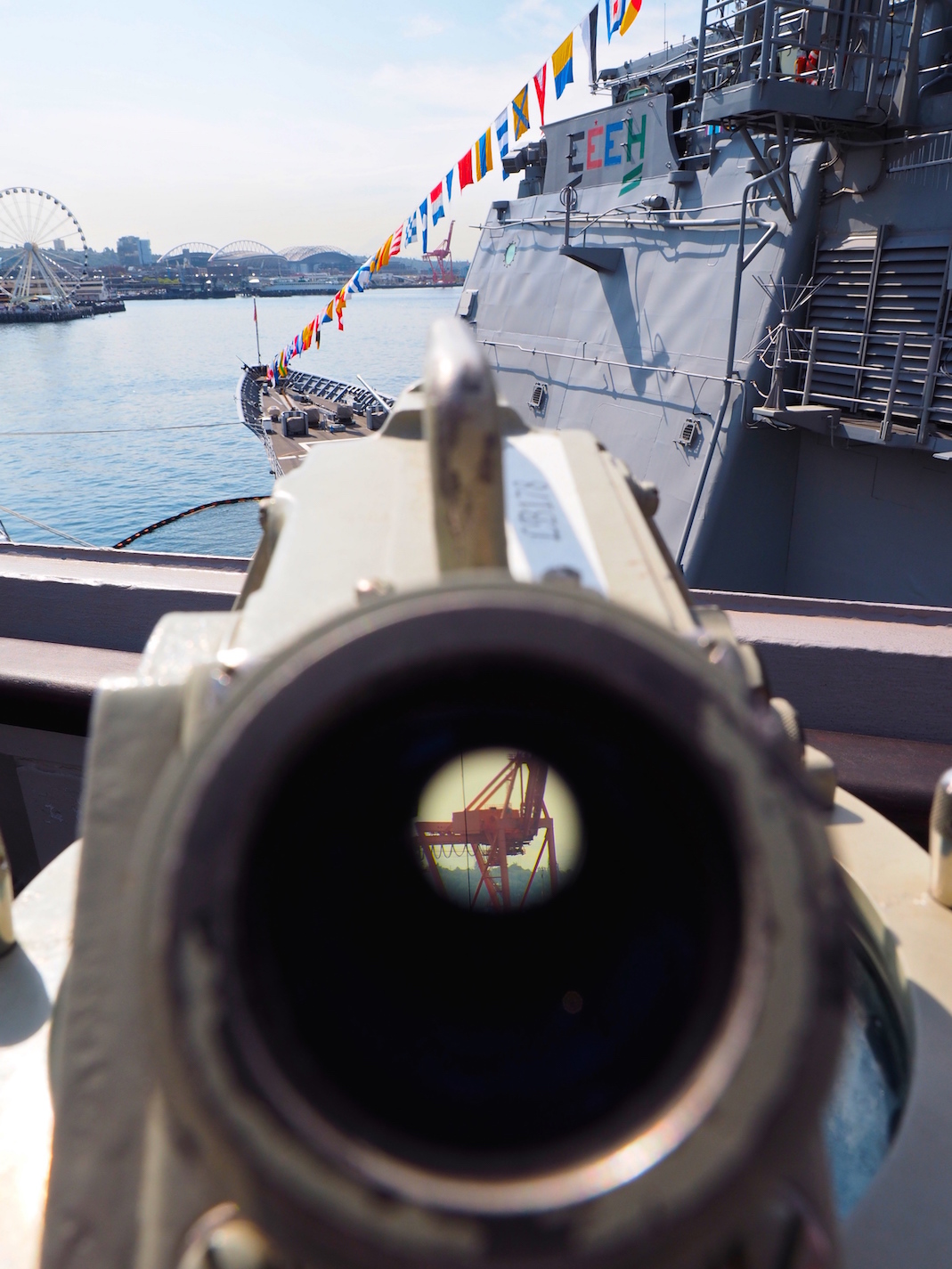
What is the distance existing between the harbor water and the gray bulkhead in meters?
4.98

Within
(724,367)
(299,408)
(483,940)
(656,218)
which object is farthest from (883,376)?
(299,408)

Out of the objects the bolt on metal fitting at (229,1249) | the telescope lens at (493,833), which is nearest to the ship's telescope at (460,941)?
the bolt on metal fitting at (229,1249)

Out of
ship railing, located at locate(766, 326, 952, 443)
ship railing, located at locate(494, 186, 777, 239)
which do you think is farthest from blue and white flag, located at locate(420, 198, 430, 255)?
ship railing, located at locate(766, 326, 952, 443)

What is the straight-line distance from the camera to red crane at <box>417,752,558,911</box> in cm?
138

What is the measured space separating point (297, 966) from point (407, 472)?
1.73 ft

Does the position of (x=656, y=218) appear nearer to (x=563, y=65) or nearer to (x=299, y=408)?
(x=563, y=65)

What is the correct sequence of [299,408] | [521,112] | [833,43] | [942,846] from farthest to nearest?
1. [299,408]
2. [521,112]
3. [833,43]
4. [942,846]

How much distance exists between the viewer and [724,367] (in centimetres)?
888

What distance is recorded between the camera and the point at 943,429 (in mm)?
7562

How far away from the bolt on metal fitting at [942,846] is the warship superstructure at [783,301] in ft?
21.1

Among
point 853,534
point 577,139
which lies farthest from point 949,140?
point 577,139

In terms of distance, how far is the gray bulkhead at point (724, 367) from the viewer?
26.4ft

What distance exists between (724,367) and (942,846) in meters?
8.25

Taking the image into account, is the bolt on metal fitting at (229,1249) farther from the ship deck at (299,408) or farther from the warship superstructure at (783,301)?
the ship deck at (299,408)
